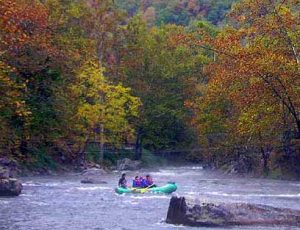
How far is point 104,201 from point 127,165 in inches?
1105

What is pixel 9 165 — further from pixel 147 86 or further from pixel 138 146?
pixel 147 86

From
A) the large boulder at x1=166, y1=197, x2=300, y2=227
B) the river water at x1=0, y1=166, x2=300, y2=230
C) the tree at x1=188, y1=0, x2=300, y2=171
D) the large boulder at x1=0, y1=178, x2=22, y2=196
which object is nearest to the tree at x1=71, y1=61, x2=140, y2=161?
the river water at x1=0, y1=166, x2=300, y2=230

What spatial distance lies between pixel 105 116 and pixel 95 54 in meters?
6.87

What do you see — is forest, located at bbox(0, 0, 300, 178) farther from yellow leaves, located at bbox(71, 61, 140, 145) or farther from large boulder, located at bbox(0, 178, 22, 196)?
large boulder, located at bbox(0, 178, 22, 196)

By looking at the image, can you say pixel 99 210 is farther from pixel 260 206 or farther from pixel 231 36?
pixel 231 36

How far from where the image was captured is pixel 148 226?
2039 cm

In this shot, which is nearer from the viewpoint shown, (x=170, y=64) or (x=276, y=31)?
(x=276, y=31)

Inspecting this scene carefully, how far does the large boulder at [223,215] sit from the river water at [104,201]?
36 cm

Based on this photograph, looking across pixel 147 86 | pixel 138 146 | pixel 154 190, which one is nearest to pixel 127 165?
pixel 138 146

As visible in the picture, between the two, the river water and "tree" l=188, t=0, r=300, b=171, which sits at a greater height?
"tree" l=188, t=0, r=300, b=171

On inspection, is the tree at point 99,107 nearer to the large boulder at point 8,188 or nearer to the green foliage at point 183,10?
Answer: the large boulder at point 8,188

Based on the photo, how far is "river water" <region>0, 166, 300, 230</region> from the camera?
21.0 metres

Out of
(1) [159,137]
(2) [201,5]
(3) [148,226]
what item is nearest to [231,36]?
(3) [148,226]

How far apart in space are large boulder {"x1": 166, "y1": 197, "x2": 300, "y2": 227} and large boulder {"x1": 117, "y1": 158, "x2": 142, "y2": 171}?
118 ft
